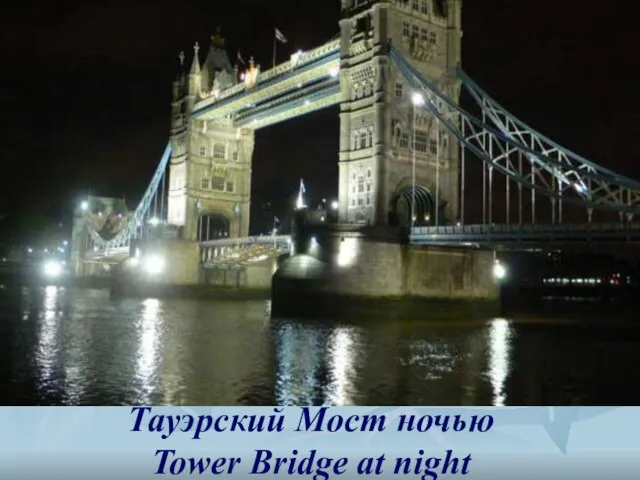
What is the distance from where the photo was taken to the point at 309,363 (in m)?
16.5

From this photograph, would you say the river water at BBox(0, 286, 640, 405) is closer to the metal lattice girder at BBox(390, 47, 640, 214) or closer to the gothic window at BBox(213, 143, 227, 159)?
the metal lattice girder at BBox(390, 47, 640, 214)

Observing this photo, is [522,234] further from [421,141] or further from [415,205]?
[415,205]

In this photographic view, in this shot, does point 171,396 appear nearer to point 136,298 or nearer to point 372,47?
point 372,47

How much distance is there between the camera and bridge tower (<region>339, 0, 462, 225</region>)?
35.3 m

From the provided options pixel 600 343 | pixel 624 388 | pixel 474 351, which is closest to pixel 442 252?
pixel 600 343

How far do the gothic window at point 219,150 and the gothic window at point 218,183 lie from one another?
1.74 metres

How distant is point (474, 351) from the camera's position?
19.7 metres

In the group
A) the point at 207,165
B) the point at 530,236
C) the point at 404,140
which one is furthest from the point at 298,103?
the point at 530,236

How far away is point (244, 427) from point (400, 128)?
28.7m

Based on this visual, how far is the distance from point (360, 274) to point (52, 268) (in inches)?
2576

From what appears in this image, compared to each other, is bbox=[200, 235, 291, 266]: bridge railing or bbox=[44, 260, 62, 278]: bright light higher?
bbox=[200, 235, 291, 266]: bridge railing

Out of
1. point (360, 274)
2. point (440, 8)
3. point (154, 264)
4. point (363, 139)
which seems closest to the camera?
point (360, 274)

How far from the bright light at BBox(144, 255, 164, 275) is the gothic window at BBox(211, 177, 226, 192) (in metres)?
9.42

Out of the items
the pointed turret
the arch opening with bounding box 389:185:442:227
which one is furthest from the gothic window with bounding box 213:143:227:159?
the arch opening with bounding box 389:185:442:227
